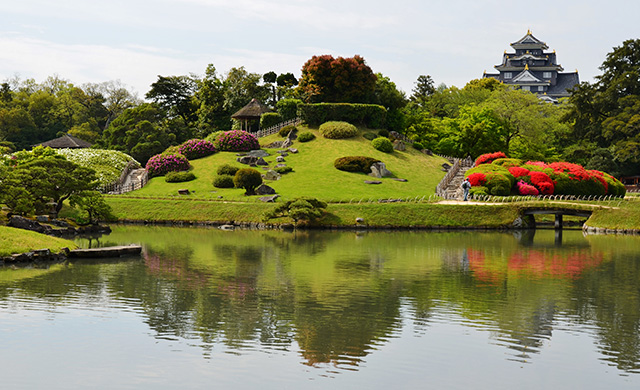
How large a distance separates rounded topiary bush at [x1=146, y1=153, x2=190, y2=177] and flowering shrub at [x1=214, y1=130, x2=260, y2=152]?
7.20m

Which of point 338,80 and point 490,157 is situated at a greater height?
point 338,80

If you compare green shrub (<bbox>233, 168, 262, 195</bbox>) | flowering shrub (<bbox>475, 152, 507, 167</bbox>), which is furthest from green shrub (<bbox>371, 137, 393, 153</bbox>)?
green shrub (<bbox>233, 168, 262, 195</bbox>)

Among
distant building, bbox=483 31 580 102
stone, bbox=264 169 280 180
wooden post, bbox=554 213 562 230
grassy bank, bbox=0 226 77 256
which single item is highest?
distant building, bbox=483 31 580 102

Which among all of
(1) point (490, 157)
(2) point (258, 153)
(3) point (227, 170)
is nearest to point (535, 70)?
(1) point (490, 157)

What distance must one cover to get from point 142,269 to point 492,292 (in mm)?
16371

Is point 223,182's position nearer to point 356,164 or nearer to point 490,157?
point 356,164

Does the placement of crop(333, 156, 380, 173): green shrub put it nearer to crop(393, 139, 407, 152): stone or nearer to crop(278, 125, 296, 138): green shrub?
crop(393, 139, 407, 152): stone

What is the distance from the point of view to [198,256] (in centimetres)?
3616

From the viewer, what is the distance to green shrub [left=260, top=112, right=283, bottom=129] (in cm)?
8919

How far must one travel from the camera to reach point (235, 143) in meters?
80.9

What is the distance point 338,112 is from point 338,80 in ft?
16.5

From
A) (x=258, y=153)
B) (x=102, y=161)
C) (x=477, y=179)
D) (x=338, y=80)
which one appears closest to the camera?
(x=477, y=179)

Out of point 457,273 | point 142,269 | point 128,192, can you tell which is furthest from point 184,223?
point 457,273

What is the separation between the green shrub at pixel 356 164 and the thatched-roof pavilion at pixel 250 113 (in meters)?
21.3
